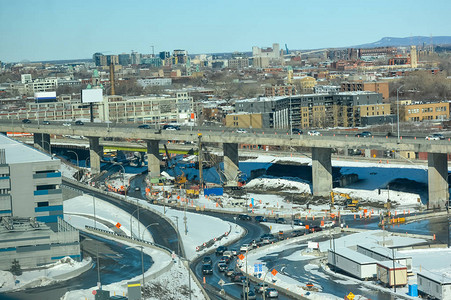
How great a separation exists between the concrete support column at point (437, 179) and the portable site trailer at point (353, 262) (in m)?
18.5

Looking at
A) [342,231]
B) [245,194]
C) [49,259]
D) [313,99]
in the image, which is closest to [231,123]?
[313,99]

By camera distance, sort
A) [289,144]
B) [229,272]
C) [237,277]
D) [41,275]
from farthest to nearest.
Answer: [289,144], [229,272], [41,275], [237,277]

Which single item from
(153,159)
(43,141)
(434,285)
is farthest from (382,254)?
(43,141)

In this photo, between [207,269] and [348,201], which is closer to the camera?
[207,269]

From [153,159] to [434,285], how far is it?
165 feet

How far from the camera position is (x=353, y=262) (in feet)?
140

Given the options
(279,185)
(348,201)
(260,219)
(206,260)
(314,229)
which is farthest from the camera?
(279,185)

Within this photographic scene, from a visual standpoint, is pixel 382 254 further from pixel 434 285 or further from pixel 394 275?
pixel 434 285

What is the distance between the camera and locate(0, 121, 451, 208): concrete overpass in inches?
2458

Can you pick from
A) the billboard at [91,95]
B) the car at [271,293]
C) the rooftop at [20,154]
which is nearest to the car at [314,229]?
the car at [271,293]

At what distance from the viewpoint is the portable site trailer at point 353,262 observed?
42000 mm

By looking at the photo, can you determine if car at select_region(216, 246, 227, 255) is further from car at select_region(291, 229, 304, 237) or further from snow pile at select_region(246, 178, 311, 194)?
snow pile at select_region(246, 178, 311, 194)

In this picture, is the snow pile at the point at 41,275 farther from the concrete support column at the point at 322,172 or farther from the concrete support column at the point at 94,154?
the concrete support column at the point at 94,154

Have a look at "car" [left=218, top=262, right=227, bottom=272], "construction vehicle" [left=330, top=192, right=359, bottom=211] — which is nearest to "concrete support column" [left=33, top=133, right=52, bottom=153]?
"construction vehicle" [left=330, top=192, right=359, bottom=211]
